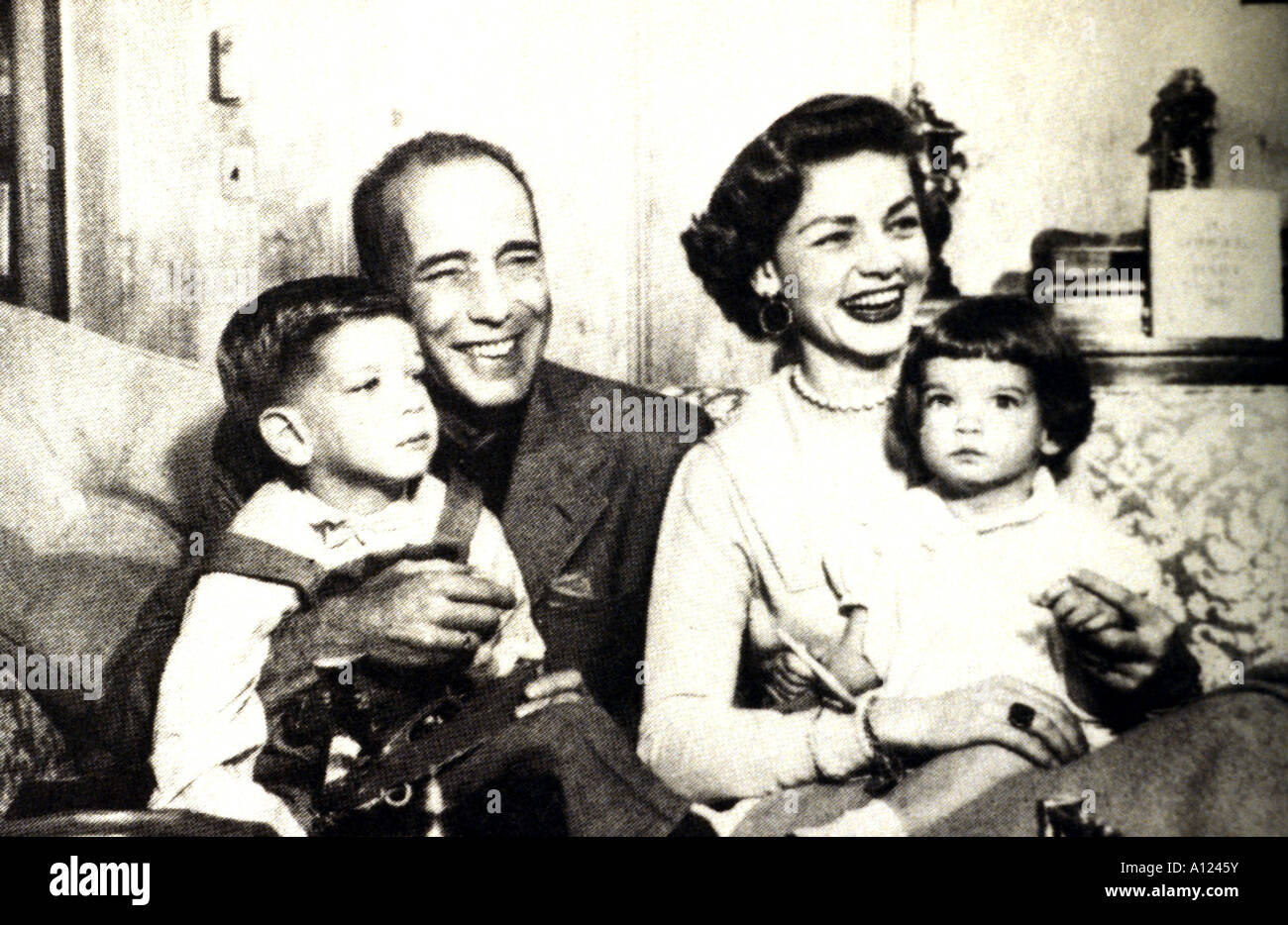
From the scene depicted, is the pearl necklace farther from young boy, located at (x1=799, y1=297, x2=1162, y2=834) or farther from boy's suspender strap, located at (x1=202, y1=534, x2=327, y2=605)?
boy's suspender strap, located at (x1=202, y1=534, x2=327, y2=605)

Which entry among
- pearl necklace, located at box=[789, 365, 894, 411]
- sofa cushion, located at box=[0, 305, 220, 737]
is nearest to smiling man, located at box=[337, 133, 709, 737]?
pearl necklace, located at box=[789, 365, 894, 411]

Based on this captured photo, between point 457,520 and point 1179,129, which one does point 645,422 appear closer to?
point 457,520

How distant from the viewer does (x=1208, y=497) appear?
10.8 ft

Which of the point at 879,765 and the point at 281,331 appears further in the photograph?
the point at 281,331

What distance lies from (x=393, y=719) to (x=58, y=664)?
2.66ft

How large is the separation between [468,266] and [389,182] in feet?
0.87

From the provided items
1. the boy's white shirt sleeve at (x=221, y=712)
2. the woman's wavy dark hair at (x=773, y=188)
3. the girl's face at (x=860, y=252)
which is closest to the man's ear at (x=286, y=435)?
the boy's white shirt sleeve at (x=221, y=712)

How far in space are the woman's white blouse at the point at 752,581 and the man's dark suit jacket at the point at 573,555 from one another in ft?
0.17

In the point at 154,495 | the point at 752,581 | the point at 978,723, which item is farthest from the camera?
the point at 154,495

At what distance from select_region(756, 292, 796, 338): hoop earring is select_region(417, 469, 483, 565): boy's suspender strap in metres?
0.75

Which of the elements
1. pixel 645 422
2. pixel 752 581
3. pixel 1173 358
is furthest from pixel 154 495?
pixel 1173 358

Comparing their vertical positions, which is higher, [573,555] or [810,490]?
[810,490]

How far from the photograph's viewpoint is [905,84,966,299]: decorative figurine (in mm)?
3293

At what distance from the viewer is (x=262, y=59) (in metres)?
3.38
